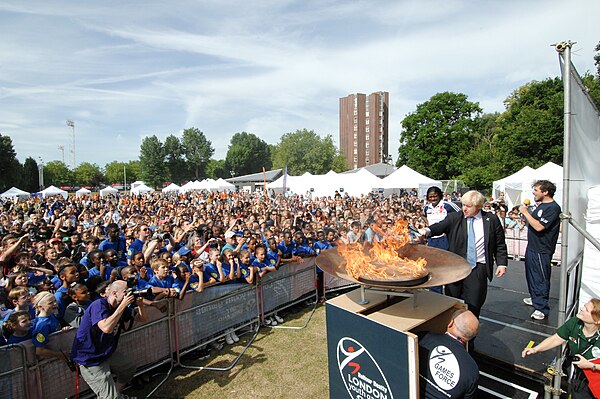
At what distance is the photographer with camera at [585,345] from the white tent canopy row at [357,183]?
60.2 feet

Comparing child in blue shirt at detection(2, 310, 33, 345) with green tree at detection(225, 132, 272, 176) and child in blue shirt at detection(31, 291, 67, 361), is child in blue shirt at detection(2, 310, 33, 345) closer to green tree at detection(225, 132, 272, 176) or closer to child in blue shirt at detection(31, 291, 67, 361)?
child in blue shirt at detection(31, 291, 67, 361)

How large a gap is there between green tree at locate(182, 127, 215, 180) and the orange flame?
295 feet

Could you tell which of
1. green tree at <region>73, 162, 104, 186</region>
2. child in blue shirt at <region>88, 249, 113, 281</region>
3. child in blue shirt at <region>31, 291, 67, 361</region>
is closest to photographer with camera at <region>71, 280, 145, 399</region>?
child in blue shirt at <region>31, 291, 67, 361</region>

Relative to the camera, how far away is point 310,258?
752 centimetres

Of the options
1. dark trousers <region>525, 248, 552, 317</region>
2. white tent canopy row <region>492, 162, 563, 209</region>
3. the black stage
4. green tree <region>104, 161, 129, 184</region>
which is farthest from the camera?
green tree <region>104, 161, 129, 184</region>

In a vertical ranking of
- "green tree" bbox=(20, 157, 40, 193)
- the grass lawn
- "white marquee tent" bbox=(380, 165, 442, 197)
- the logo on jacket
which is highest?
"green tree" bbox=(20, 157, 40, 193)

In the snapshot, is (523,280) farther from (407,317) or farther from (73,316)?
(73,316)

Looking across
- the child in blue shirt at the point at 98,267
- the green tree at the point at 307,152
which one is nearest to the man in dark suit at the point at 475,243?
the child in blue shirt at the point at 98,267

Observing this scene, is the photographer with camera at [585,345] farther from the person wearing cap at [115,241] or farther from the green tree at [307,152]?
the green tree at [307,152]

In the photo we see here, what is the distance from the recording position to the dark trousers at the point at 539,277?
5016 millimetres

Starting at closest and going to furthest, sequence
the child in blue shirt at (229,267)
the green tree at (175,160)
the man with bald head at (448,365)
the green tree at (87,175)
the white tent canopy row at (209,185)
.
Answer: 1. the man with bald head at (448,365)
2. the child in blue shirt at (229,267)
3. the white tent canopy row at (209,185)
4. the green tree at (175,160)
5. the green tree at (87,175)

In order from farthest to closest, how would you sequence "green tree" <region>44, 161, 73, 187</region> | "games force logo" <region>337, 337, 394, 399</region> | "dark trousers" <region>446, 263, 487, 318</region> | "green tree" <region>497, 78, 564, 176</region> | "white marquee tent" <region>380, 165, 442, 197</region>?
"green tree" <region>44, 161, 73, 187</region> → "green tree" <region>497, 78, 564, 176</region> → "white marquee tent" <region>380, 165, 442, 197</region> → "dark trousers" <region>446, 263, 487, 318</region> → "games force logo" <region>337, 337, 394, 399</region>

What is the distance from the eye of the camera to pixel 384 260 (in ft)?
10.7

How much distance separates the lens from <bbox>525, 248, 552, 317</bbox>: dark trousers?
197 inches
